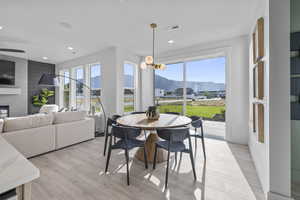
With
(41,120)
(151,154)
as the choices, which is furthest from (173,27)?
(41,120)

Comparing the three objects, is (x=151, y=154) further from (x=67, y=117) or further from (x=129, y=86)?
(x=129, y=86)

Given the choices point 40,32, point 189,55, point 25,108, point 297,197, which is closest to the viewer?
point 297,197

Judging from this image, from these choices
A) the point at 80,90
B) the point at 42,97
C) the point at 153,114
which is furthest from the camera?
the point at 42,97

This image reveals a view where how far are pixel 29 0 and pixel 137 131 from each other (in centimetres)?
275

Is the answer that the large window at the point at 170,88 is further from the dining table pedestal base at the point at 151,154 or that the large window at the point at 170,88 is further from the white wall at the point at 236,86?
the dining table pedestal base at the point at 151,154

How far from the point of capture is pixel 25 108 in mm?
5656

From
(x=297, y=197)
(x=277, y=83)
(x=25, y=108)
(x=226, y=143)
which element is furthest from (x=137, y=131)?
(x=25, y=108)

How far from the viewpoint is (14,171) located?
70cm

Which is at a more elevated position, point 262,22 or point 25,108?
point 262,22

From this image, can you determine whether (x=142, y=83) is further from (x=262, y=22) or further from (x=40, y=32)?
(x=262, y=22)

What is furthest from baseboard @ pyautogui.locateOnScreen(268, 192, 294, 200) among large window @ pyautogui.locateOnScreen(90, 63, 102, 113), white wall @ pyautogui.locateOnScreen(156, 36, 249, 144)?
large window @ pyautogui.locateOnScreen(90, 63, 102, 113)

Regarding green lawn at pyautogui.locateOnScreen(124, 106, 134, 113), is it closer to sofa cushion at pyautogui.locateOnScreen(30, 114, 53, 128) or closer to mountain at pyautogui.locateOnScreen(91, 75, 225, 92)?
mountain at pyautogui.locateOnScreen(91, 75, 225, 92)

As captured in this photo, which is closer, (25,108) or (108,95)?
(108,95)

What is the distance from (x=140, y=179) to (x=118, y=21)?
2.97m
